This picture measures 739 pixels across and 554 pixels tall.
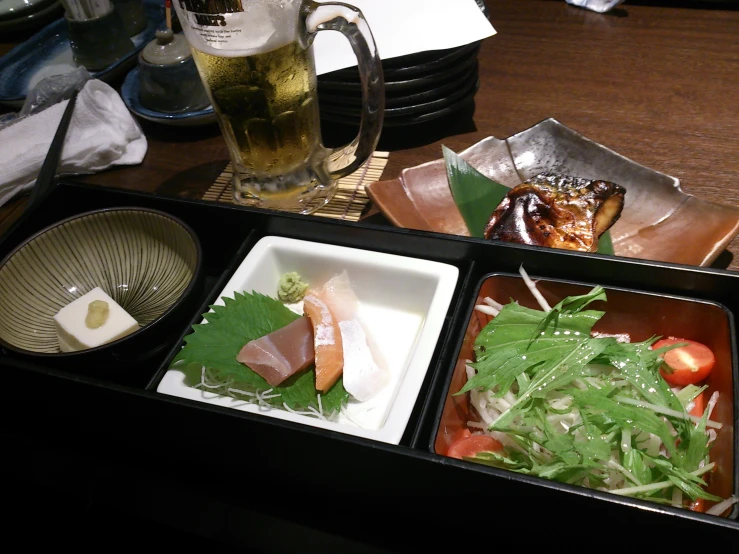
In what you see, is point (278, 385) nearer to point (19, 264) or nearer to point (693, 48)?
point (19, 264)

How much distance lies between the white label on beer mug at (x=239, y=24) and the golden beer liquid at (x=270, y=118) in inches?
0.7

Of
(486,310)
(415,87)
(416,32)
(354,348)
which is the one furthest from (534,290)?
(416,32)

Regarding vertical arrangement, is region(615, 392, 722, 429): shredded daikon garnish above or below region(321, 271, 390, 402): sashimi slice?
below

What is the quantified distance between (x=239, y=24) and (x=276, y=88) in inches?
5.7

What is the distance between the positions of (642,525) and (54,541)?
119 centimetres

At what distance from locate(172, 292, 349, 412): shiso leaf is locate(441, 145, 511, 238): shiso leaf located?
51cm

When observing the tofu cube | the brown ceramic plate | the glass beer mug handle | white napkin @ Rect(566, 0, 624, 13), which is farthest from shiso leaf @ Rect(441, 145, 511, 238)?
white napkin @ Rect(566, 0, 624, 13)

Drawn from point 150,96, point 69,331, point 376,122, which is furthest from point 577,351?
point 150,96

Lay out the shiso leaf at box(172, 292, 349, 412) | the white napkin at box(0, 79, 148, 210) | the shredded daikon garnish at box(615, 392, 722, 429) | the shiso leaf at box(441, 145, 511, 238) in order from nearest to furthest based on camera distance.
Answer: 1. the shredded daikon garnish at box(615, 392, 722, 429)
2. the shiso leaf at box(172, 292, 349, 412)
3. the shiso leaf at box(441, 145, 511, 238)
4. the white napkin at box(0, 79, 148, 210)

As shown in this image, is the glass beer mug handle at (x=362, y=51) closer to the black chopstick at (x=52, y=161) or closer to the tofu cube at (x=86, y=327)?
the tofu cube at (x=86, y=327)

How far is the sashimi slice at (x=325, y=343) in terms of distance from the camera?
3.24 ft

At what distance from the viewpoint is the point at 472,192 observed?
131 cm

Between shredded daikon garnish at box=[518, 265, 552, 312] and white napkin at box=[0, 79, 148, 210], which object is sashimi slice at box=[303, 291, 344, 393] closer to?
shredded daikon garnish at box=[518, 265, 552, 312]

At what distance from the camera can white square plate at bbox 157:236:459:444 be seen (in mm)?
949
